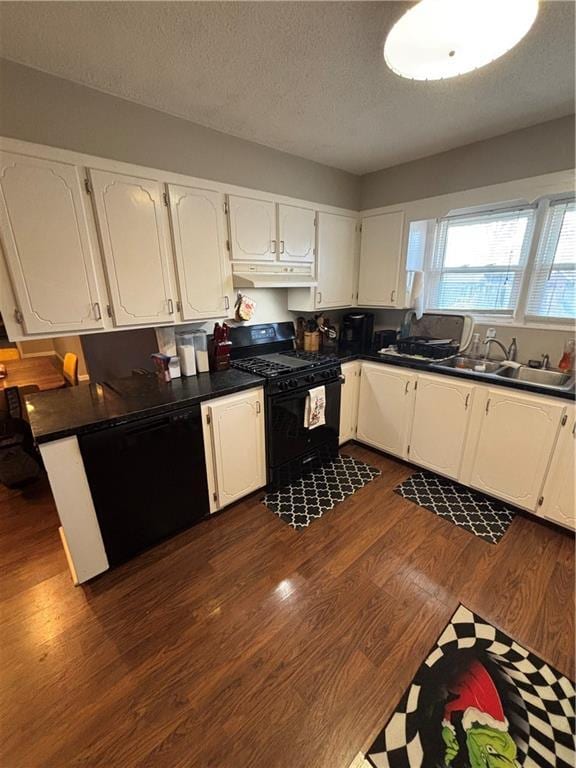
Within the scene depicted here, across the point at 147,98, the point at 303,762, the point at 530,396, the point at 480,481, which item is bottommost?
the point at 303,762

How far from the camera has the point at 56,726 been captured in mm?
1200

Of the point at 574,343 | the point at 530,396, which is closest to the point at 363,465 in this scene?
the point at 530,396

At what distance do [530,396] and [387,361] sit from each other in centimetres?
103

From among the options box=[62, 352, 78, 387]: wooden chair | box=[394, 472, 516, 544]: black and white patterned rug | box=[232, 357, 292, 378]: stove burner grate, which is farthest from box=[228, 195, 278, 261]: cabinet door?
box=[62, 352, 78, 387]: wooden chair

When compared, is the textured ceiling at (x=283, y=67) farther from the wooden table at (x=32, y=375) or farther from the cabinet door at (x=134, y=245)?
the wooden table at (x=32, y=375)

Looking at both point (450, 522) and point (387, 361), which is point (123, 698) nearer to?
point (450, 522)

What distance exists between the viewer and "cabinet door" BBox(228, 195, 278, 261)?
2.24 meters

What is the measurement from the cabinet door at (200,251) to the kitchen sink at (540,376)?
7.11 feet

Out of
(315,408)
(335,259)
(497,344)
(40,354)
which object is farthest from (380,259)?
(40,354)

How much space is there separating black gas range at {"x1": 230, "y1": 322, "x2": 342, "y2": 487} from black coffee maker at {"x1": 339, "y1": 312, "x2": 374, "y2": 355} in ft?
1.44

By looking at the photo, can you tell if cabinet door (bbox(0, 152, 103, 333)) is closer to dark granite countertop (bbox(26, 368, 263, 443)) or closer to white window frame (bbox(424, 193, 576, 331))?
dark granite countertop (bbox(26, 368, 263, 443))

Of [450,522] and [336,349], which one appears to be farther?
[336,349]

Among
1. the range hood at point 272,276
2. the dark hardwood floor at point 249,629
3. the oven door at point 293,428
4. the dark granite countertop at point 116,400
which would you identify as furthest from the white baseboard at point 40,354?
the oven door at point 293,428

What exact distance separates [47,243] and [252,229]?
1.28 meters
